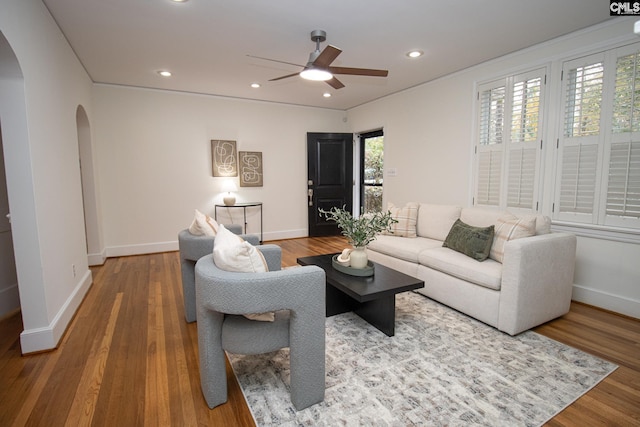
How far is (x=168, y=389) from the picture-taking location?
189cm

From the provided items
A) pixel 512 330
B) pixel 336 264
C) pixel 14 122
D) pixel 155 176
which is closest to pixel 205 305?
pixel 336 264

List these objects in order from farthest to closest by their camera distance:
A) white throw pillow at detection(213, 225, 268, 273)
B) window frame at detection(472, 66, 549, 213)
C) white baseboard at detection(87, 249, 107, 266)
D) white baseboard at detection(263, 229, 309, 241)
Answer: white baseboard at detection(263, 229, 309, 241), white baseboard at detection(87, 249, 107, 266), window frame at detection(472, 66, 549, 213), white throw pillow at detection(213, 225, 268, 273)

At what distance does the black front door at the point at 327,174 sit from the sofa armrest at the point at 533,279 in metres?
4.25

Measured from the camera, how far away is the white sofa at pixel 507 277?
2.45 meters

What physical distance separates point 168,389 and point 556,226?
386 cm

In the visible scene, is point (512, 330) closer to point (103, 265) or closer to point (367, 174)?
point (367, 174)

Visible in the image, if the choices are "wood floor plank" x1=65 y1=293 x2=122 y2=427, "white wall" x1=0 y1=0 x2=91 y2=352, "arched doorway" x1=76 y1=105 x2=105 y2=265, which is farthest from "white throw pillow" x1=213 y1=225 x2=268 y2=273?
"arched doorway" x1=76 y1=105 x2=105 y2=265

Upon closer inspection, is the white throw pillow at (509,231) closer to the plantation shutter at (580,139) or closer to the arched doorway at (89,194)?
the plantation shutter at (580,139)

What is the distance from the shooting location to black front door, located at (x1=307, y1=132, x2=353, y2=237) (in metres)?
6.33

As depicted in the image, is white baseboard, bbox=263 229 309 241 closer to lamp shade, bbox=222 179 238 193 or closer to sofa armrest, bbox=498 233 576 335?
lamp shade, bbox=222 179 238 193

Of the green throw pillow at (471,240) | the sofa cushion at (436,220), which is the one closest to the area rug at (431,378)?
the green throw pillow at (471,240)

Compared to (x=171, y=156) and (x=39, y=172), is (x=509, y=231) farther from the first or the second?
(x=171, y=156)

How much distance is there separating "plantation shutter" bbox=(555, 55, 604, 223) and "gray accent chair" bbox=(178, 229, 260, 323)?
322 cm

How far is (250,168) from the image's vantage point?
5840mm
